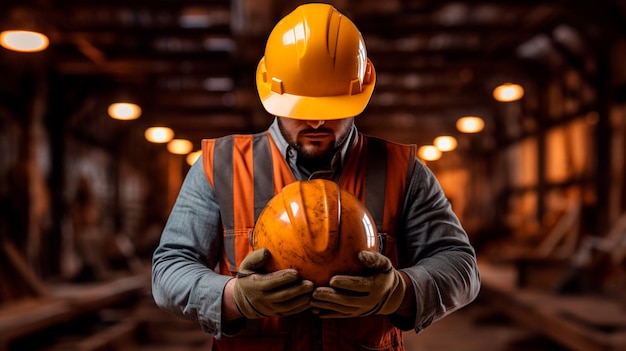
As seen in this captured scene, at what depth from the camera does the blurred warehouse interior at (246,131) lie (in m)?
10.5

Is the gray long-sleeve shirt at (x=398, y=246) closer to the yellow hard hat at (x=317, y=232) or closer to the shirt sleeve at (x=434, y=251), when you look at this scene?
the shirt sleeve at (x=434, y=251)

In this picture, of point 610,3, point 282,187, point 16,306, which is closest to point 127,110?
point 16,306

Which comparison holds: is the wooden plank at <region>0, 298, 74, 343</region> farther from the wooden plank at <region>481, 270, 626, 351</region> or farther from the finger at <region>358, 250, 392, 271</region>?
the finger at <region>358, 250, 392, 271</region>

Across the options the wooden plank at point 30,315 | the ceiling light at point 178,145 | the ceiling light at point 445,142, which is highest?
the ceiling light at point 178,145

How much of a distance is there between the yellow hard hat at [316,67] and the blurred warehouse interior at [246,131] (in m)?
5.62

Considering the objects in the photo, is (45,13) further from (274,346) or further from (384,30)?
(274,346)

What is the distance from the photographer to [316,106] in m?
2.28

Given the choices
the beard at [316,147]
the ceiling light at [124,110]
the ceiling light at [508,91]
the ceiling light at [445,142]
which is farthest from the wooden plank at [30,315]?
the ceiling light at [445,142]

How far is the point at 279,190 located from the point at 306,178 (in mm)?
106

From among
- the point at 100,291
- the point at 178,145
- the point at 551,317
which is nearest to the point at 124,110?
the point at 100,291

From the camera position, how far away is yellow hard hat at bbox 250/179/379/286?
2010 mm

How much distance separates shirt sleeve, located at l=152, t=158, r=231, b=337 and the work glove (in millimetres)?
326

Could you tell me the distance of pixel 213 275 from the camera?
2150 mm

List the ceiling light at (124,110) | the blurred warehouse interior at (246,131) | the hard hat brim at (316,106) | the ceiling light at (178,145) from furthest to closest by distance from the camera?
the ceiling light at (178,145)
the ceiling light at (124,110)
the blurred warehouse interior at (246,131)
the hard hat brim at (316,106)
